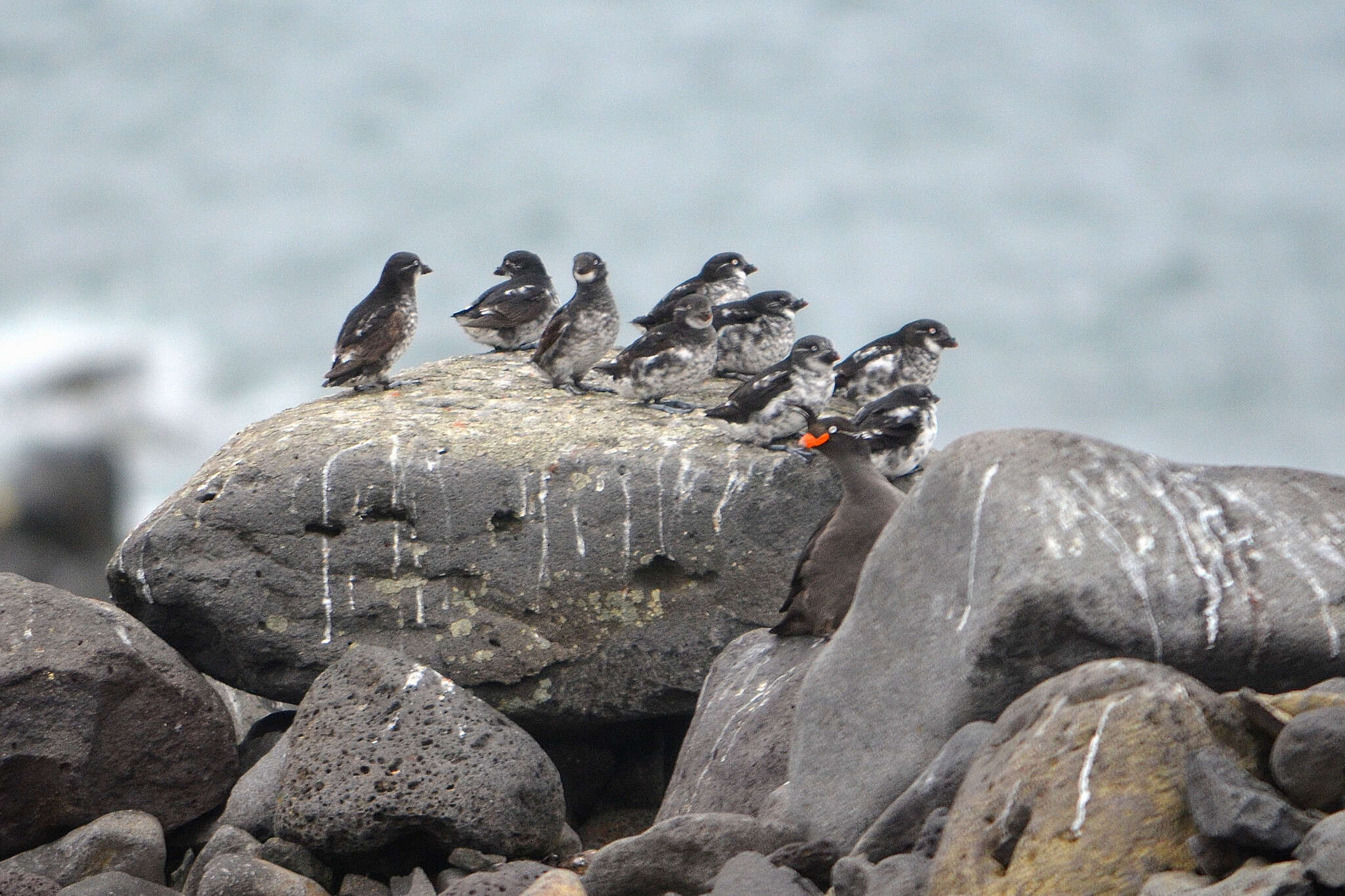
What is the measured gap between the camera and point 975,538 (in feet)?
17.5

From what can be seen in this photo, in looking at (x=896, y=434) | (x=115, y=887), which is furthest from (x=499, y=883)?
(x=896, y=434)

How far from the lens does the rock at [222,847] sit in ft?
25.0

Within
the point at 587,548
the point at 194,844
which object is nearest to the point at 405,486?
the point at 587,548

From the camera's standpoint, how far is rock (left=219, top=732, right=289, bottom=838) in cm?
805

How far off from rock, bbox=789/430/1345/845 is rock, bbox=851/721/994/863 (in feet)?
0.74

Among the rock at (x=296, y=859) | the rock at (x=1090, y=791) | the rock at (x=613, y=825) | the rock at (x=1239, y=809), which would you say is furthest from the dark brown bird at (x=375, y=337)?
the rock at (x=1239, y=809)

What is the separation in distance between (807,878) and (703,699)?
95.9 inches

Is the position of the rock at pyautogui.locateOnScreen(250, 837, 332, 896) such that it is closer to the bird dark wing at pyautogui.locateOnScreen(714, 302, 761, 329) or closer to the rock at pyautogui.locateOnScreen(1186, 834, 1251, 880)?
the rock at pyautogui.locateOnScreen(1186, 834, 1251, 880)

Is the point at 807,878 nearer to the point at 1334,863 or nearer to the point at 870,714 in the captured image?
the point at 870,714

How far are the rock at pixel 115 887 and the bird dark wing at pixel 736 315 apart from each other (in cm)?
594

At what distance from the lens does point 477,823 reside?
7.36m

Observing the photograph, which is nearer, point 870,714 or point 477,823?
point 870,714

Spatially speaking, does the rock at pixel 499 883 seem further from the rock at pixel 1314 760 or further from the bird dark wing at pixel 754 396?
the bird dark wing at pixel 754 396

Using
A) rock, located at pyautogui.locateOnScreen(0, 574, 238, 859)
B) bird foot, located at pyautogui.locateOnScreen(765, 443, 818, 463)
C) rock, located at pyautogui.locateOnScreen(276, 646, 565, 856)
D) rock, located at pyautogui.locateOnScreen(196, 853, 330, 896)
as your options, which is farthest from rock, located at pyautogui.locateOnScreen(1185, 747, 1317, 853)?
rock, located at pyautogui.locateOnScreen(0, 574, 238, 859)
